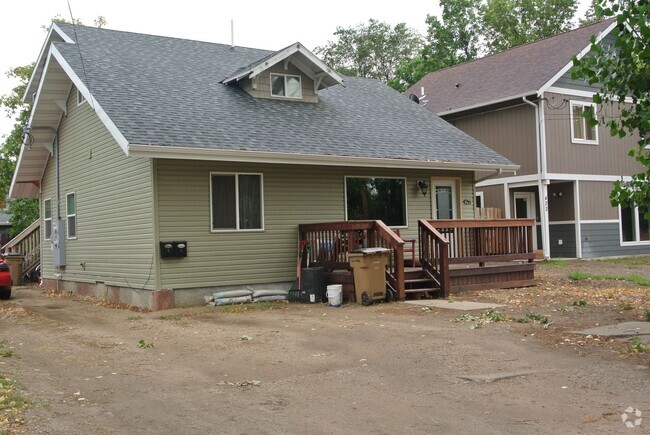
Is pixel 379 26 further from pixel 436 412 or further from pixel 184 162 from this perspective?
pixel 436 412

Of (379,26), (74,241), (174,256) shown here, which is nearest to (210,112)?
(174,256)

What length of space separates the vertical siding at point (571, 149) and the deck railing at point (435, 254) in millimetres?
9949

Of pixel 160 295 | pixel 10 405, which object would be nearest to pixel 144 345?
pixel 10 405

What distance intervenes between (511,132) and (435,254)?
36.3ft

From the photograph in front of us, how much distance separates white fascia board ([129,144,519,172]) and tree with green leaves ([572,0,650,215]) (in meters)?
6.63

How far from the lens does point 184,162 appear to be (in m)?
13.6

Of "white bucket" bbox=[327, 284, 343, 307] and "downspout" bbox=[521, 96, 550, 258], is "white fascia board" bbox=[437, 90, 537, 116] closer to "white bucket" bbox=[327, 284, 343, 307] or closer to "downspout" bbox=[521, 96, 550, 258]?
"downspout" bbox=[521, 96, 550, 258]

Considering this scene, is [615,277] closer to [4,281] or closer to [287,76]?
[287,76]

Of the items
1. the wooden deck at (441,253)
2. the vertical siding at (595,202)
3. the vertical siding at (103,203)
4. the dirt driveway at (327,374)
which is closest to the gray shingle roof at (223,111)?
the vertical siding at (103,203)

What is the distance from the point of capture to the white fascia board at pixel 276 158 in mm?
12422

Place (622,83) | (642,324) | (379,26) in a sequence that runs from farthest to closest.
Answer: (379,26)
(642,324)
(622,83)

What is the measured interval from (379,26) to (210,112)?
134 ft

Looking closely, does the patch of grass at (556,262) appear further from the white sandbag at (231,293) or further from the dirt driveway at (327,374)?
the white sandbag at (231,293)

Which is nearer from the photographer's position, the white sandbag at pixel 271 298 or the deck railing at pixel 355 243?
the deck railing at pixel 355 243
